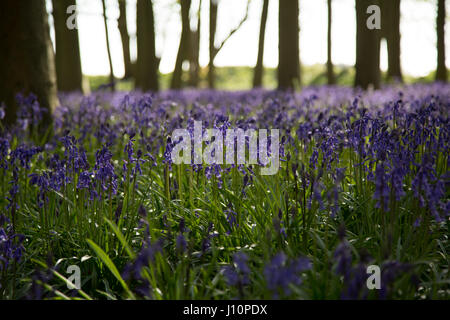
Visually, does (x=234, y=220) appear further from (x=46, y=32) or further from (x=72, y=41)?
(x=72, y=41)

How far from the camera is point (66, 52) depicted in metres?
12.8

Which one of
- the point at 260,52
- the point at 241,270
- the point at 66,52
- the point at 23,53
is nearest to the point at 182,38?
the point at 260,52

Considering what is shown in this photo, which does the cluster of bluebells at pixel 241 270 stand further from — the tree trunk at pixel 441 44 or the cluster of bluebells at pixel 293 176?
the tree trunk at pixel 441 44

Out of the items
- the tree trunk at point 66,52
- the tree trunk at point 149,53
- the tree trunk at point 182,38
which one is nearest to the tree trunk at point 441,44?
the tree trunk at point 182,38

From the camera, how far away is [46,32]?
21.0ft

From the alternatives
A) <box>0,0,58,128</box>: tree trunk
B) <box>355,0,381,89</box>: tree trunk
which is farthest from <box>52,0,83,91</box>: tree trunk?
<box>355,0,381,89</box>: tree trunk

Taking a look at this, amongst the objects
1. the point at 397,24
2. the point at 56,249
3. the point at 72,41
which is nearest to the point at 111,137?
the point at 56,249

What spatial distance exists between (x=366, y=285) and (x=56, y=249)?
7.24 feet

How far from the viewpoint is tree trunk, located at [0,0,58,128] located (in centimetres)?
593

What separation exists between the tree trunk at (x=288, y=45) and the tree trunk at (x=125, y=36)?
13.8m

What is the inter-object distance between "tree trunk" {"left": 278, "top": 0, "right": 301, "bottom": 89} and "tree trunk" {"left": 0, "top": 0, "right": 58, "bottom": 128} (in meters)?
7.70

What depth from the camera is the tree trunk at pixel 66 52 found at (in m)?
12.6
